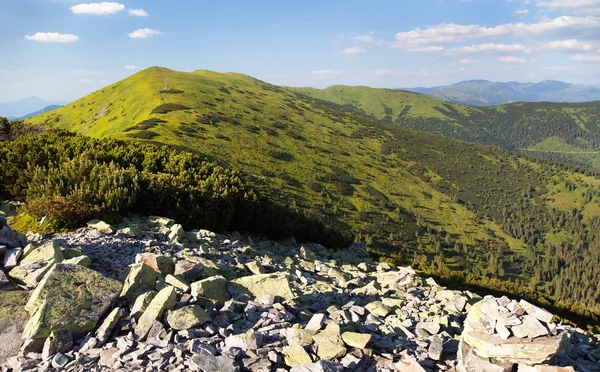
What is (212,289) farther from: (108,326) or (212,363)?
(212,363)

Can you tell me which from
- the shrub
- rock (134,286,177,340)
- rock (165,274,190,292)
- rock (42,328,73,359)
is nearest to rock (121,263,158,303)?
rock (165,274,190,292)

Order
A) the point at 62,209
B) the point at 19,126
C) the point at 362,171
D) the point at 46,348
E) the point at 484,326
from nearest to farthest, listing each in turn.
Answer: the point at 46,348, the point at 484,326, the point at 62,209, the point at 19,126, the point at 362,171

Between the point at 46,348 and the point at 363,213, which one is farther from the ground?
the point at 46,348

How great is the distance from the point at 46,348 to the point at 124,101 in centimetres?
15626

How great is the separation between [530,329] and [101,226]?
14970mm

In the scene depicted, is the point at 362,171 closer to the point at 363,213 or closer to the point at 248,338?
the point at 363,213

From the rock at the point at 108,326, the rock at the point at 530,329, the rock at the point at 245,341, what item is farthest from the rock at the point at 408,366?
the rock at the point at 108,326

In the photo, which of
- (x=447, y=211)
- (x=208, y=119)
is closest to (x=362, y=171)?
(x=447, y=211)

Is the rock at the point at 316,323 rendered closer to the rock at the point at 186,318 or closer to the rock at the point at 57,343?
the rock at the point at 186,318

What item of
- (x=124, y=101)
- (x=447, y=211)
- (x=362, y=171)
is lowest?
(x=447, y=211)

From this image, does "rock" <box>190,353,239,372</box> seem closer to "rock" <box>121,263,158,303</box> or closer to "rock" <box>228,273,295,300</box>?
"rock" <box>121,263,158,303</box>

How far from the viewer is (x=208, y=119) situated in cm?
13738

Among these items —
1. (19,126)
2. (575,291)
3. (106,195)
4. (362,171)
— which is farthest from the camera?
(362,171)

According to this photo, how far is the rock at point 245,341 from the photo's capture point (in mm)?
7727
